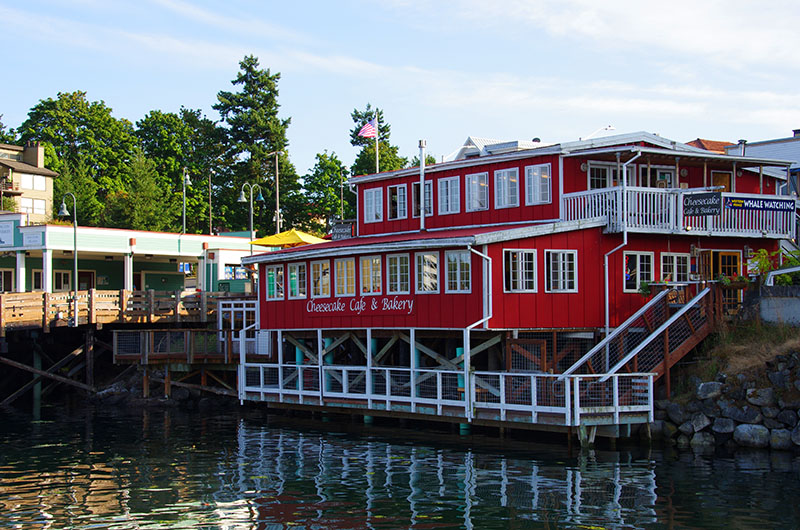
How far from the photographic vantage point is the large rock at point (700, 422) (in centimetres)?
2647

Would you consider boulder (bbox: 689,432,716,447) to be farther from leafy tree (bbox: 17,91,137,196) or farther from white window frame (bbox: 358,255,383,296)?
leafy tree (bbox: 17,91,137,196)

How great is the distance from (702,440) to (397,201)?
17164mm

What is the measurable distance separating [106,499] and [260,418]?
1525 cm

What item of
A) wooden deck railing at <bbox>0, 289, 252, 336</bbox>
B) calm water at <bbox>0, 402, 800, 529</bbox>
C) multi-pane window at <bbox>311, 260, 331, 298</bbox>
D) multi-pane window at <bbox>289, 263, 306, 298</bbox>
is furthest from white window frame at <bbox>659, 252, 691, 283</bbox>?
wooden deck railing at <bbox>0, 289, 252, 336</bbox>

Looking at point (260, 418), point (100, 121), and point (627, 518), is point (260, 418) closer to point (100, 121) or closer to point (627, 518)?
point (627, 518)

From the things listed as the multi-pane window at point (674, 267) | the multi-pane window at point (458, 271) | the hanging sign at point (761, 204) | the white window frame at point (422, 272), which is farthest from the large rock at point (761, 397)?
the white window frame at point (422, 272)

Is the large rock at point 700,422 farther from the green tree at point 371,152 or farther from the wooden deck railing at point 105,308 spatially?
the green tree at point 371,152

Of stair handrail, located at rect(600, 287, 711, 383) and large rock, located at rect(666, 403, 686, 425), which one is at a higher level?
stair handrail, located at rect(600, 287, 711, 383)

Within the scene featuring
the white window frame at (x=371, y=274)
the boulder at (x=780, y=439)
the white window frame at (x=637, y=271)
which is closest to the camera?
the boulder at (x=780, y=439)

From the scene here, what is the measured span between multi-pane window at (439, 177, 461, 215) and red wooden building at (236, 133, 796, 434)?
0.06 meters

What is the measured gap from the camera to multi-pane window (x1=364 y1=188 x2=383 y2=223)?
39.6 m

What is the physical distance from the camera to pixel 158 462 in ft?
86.1

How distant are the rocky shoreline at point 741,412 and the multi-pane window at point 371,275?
10622 mm

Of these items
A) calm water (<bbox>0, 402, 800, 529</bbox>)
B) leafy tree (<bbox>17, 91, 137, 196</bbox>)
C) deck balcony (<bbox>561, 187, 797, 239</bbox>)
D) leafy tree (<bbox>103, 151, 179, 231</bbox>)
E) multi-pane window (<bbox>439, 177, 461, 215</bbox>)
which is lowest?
calm water (<bbox>0, 402, 800, 529</bbox>)
